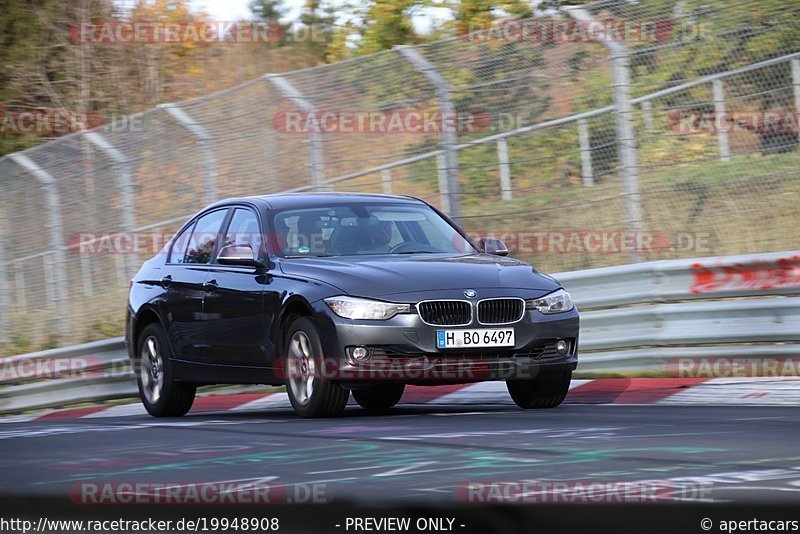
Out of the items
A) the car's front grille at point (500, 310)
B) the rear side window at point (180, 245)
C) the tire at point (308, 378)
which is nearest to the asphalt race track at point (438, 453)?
the tire at point (308, 378)

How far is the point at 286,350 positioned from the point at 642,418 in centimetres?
243

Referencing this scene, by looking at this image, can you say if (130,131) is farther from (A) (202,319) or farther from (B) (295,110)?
(A) (202,319)

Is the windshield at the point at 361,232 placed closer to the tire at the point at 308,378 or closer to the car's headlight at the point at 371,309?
the tire at the point at 308,378

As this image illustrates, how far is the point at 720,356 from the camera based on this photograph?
433 inches

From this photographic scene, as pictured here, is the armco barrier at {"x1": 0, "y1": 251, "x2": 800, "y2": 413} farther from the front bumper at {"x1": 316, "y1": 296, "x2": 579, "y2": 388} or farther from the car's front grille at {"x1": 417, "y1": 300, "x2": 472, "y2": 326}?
the car's front grille at {"x1": 417, "y1": 300, "x2": 472, "y2": 326}

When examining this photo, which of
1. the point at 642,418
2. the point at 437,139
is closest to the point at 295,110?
the point at 437,139

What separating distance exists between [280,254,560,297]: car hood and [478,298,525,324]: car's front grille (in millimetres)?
112

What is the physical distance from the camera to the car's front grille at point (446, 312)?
9195mm

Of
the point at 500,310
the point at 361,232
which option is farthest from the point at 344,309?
the point at 361,232

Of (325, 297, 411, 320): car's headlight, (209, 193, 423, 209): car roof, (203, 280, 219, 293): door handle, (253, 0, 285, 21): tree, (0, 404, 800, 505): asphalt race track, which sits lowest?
(0, 404, 800, 505): asphalt race track

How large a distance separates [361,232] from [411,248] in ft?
1.17

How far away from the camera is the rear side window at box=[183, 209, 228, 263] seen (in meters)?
11.2

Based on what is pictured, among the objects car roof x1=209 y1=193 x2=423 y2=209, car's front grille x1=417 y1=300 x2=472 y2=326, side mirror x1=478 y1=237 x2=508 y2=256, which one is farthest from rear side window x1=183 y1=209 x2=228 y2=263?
car's front grille x1=417 y1=300 x2=472 y2=326

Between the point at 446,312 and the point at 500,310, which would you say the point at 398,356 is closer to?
the point at 446,312
